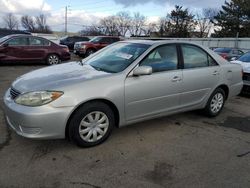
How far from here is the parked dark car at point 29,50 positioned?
1255 centimetres

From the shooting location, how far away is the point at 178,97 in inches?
196

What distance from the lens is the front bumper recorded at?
362cm

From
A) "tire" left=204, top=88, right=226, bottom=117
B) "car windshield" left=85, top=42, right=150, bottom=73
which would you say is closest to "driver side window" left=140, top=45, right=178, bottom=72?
"car windshield" left=85, top=42, right=150, bottom=73

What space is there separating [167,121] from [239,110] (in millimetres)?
2161

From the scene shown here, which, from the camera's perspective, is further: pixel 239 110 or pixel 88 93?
pixel 239 110

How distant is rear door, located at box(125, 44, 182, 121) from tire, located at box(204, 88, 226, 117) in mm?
978

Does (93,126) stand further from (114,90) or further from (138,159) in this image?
(138,159)

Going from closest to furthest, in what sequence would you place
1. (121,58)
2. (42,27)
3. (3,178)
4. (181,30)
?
(3,178) → (121,58) → (181,30) → (42,27)

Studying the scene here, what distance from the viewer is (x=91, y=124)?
4051mm

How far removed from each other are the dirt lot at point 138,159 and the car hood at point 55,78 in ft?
2.80

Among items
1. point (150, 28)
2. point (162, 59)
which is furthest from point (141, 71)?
point (150, 28)

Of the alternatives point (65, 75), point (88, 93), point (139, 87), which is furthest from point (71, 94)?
point (139, 87)

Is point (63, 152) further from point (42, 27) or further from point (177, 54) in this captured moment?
point (42, 27)

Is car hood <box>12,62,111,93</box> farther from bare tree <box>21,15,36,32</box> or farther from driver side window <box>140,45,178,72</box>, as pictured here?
bare tree <box>21,15,36,32</box>
